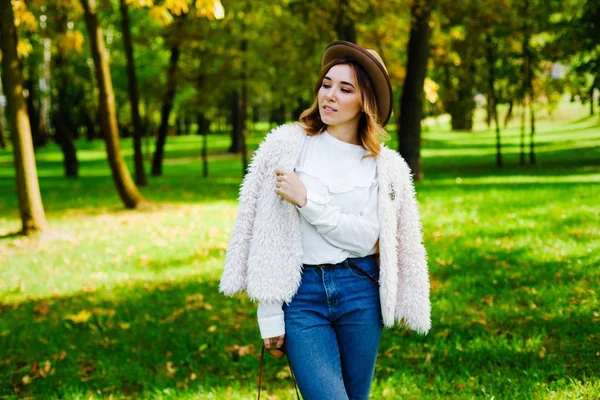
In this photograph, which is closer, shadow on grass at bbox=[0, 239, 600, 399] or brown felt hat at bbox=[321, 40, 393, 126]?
brown felt hat at bbox=[321, 40, 393, 126]

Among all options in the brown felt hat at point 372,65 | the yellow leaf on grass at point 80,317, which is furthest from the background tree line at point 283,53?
the brown felt hat at point 372,65

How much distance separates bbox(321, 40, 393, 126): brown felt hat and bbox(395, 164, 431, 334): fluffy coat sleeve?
0.35 m

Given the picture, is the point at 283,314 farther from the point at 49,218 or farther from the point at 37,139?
the point at 37,139

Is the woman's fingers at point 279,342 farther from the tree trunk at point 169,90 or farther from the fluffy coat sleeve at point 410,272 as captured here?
the tree trunk at point 169,90

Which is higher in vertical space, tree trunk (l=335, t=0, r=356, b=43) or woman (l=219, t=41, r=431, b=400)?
tree trunk (l=335, t=0, r=356, b=43)

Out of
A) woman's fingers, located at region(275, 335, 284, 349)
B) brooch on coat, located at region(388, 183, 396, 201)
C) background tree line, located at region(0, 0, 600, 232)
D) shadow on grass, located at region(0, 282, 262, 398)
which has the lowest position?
shadow on grass, located at region(0, 282, 262, 398)

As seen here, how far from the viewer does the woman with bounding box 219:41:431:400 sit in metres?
2.68

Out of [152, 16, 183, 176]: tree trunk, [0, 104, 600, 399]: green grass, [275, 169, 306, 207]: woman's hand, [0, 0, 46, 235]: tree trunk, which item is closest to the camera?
[275, 169, 306, 207]: woman's hand

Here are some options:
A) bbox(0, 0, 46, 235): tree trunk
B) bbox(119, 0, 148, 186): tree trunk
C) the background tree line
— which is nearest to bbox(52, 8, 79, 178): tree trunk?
the background tree line

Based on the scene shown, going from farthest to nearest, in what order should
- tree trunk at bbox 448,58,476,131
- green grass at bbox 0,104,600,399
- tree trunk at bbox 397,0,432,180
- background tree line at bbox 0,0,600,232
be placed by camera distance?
tree trunk at bbox 448,58,476,131 → tree trunk at bbox 397,0,432,180 → background tree line at bbox 0,0,600,232 → green grass at bbox 0,104,600,399

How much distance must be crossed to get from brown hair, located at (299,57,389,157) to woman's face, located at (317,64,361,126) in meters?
0.03

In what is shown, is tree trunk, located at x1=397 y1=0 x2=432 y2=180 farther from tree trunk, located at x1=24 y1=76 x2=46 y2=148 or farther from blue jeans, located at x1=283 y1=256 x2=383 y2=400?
tree trunk, located at x1=24 y1=76 x2=46 y2=148

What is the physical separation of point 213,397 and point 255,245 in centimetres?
209

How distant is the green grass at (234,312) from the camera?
4.56 metres
